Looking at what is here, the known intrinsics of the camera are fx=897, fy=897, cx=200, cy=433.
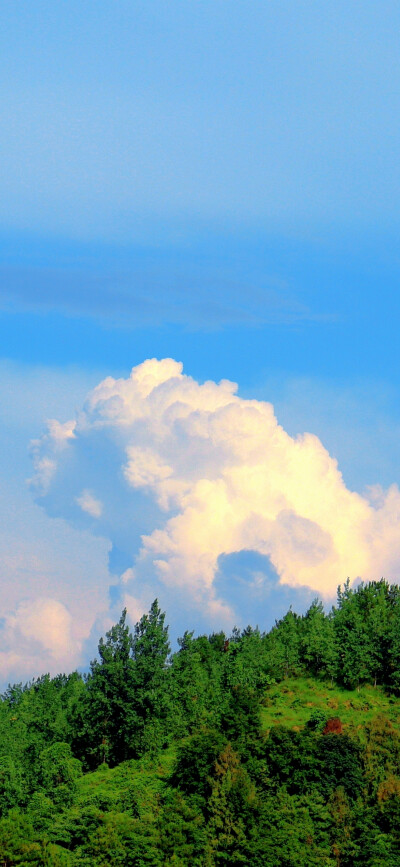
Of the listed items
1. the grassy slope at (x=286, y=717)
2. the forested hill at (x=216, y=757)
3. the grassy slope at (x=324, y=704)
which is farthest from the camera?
the grassy slope at (x=324, y=704)

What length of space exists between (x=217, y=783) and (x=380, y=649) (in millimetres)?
41924

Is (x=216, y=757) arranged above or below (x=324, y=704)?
below

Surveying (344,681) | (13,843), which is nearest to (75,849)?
(13,843)

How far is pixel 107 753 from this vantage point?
89375 millimetres

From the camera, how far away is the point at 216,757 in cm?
6944

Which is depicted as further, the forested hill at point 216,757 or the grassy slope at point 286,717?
the grassy slope at point 286,717

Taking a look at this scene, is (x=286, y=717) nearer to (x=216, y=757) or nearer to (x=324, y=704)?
(x=324, y=704)

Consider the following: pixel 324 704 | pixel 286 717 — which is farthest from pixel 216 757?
pixel 324 704

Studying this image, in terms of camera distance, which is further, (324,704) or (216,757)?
(324,704)

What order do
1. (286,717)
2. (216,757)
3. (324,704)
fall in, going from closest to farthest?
1. (216,757)
2. (286,717)
3. (324,704)

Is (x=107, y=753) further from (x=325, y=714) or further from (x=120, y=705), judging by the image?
(x=325, y=714)

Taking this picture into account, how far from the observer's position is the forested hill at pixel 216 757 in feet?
197

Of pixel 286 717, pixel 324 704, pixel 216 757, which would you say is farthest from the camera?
pixel 324 704

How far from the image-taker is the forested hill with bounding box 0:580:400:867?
197 ft
